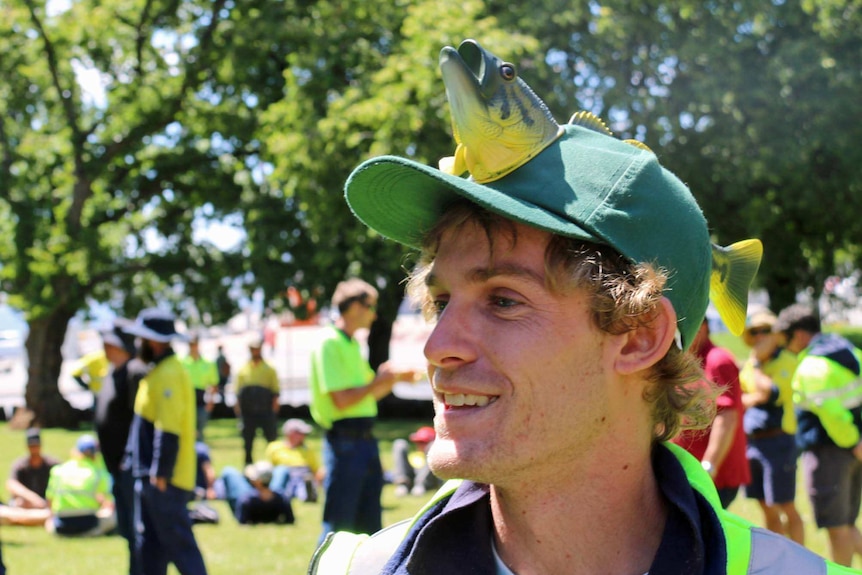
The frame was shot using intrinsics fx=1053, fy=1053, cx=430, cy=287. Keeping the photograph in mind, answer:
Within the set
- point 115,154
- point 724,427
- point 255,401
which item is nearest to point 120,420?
point 724,427

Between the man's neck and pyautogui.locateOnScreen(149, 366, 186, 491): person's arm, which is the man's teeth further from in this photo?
pyautogui.locateOnScreen(149, 366, 186, 491): person's arm

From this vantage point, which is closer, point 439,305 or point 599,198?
point 599,198

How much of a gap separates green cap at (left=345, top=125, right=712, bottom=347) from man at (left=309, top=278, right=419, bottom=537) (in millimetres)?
4664

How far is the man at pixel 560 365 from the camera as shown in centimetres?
159

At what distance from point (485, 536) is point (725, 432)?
4284 millimetres

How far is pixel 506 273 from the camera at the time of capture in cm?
165

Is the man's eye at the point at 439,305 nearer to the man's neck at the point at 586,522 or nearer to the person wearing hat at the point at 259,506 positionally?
the man's neck at the point at 586,522

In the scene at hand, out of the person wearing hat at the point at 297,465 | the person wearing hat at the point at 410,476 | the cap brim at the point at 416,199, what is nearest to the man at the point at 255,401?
the person wearing hat at the point at 297,465

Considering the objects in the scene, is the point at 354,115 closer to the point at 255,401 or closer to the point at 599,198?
the point at 255,401

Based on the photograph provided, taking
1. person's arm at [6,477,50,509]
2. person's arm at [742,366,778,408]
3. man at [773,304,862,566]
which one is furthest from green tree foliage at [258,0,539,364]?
man at [773,304,862,566]

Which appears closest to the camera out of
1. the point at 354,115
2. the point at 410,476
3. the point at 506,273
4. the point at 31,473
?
the point at 506,273

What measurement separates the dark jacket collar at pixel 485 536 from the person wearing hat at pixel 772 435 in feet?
20.0

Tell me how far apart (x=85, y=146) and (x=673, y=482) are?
22.5 meters

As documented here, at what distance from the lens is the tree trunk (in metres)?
22.5
